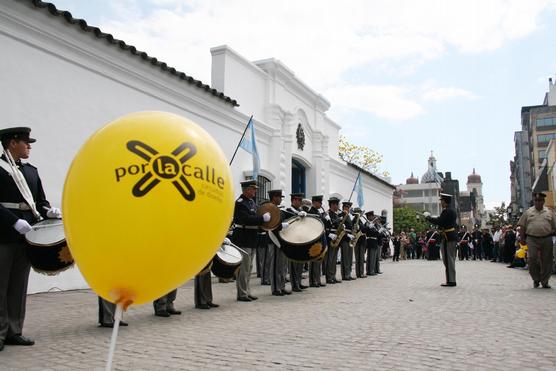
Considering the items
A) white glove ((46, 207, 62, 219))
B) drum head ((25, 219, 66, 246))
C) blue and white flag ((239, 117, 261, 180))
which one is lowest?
drum head ((25, 219, 66, 246))

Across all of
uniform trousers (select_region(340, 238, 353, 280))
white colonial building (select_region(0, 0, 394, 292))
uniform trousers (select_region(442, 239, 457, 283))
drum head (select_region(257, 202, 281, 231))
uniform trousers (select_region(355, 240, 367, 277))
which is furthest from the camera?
uniform trousers (select_region(355, 240, 367, 277))

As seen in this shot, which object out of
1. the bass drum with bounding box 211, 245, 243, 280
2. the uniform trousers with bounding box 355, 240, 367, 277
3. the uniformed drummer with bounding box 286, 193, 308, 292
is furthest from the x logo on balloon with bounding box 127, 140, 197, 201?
the uniform trousers with bounding box 355, 240, 367, 277

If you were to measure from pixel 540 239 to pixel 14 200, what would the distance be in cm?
970

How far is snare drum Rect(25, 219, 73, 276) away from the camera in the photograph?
4773mm

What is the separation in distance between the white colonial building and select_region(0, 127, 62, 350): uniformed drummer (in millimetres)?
3309

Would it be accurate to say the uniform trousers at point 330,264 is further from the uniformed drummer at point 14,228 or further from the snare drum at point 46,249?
the uniformed drummer at point 14,228

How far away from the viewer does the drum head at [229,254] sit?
715 cm

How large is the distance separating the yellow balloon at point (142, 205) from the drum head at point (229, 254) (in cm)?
434

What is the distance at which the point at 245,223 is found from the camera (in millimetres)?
8141

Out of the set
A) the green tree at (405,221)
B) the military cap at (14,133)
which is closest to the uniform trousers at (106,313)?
the military cap at (14,133)

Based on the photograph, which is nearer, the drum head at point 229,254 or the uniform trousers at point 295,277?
the drum head at point 229,254

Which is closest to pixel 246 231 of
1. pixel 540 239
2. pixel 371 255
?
pixel 540 239

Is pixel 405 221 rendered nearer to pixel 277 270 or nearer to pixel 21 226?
pixel 277 270

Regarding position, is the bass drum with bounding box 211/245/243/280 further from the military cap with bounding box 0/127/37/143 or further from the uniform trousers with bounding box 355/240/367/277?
the uniform trousers with bounding box 355/240/367/277
